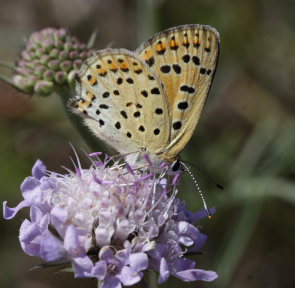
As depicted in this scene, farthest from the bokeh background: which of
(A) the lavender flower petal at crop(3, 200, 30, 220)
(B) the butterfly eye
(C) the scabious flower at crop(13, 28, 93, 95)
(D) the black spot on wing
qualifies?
(A) the lavender flower petal at crop(3, 200, 30, 220)

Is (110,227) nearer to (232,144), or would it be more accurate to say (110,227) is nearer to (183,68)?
(183,68)

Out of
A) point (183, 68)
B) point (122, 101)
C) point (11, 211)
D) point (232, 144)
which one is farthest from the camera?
point (232, 144)

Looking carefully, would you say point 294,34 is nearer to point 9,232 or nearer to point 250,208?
point 250,208

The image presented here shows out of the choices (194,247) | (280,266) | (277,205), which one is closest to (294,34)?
(277,205)

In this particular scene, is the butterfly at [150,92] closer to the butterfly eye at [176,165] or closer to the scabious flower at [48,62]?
the butterfly eye at [176,165]

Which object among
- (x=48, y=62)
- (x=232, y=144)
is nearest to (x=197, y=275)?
(x=48, y=62)

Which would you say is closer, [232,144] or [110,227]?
[110,227]

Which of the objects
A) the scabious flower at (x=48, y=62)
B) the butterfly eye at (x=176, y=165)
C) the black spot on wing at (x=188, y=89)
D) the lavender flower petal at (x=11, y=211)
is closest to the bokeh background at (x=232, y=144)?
the scabious flower at (x=48, y=62)
